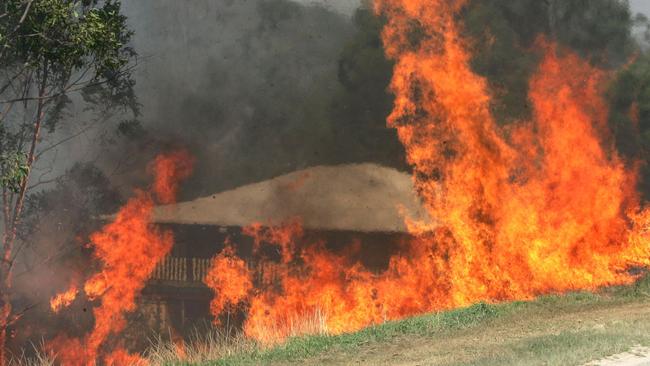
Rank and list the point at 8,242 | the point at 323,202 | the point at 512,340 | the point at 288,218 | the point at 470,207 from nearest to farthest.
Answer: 1. the point at 512,340
2. the point at 8,242
3. the point at 470,207
4. the point at 288,218
5. the point at 323,202

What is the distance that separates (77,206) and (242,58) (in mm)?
8394

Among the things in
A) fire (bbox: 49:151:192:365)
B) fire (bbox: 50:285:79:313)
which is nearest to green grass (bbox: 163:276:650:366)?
fire (bbox: 49:151:192:365)

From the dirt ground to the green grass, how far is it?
0.05m

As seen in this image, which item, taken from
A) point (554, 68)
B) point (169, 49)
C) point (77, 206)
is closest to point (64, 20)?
point (77, 206)

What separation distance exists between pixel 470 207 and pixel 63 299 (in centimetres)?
1227

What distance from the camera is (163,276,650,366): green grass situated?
1106 cm

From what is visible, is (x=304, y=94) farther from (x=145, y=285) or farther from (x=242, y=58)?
(x=145, y=285)

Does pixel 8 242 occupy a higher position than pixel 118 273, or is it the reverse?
pixel 8 242

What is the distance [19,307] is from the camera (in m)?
22.5

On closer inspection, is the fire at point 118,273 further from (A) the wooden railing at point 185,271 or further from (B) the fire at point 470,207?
(B) the fire at point 470,207

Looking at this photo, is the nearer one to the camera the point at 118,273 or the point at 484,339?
the point at 484,339

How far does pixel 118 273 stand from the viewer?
23.8 m

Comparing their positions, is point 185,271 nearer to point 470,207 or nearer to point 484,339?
point 470,207

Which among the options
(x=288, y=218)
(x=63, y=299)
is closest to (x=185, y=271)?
(x=63, y=299)
